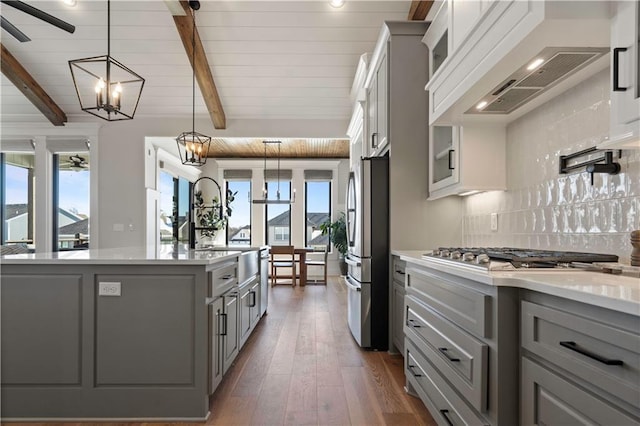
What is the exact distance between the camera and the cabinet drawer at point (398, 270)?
292 centimetres

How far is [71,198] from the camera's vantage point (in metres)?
6.39

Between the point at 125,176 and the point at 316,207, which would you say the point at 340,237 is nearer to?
the point at 316,207

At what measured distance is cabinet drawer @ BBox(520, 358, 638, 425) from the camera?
913mm

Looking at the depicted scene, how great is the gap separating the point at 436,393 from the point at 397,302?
1.20m

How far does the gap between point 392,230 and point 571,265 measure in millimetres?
1783

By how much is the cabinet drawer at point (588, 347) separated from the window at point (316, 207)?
798 cm

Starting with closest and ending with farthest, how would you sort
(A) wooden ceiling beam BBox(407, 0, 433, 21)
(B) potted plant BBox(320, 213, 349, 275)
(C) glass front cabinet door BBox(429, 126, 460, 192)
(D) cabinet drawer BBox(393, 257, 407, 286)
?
(C) glass front cabinet door BBox(429, 126, 460, 192) → (D) cabinet drawer BBox(393, 257, 407, 286) → (A) wooden ceiling beam BBox(407, 0, 433, 21) → (B) potted plant BBox(320, 213, 349, 275)

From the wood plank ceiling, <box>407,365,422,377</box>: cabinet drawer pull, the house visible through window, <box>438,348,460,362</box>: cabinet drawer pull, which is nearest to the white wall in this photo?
the wood plank ceiling

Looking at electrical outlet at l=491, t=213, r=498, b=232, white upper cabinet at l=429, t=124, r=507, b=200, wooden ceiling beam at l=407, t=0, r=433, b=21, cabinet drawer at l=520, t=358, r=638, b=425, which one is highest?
wooden ceiling beam at l=407, t=0, r=433, b=21

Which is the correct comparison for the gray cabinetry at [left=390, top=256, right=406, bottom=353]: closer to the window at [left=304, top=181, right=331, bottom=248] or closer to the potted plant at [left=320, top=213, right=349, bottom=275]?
the potted plant at [left=320, top=213, right=349, bottom=275]

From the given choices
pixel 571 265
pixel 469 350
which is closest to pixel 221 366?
pixel 469 350

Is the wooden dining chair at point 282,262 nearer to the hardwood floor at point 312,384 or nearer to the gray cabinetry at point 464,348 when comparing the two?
the hardwood floor at point 312,384

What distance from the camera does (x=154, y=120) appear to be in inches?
243

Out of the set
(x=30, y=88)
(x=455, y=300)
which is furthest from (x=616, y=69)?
(x=30, y=88)
